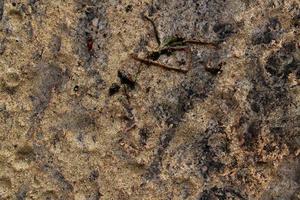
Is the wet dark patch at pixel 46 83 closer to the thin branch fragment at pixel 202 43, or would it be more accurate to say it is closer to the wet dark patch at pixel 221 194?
the thin branch fragment at pixel 202 43

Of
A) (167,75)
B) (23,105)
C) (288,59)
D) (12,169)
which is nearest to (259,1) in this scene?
(288,59)

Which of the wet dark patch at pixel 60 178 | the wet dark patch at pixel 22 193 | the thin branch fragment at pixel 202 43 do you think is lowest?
the wet dark patch at pixel 22 193

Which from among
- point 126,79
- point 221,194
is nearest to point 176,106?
point 126,79

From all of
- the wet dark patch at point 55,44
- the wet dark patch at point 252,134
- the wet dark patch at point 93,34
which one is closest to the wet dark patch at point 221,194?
the wet dark patch at point 252,134

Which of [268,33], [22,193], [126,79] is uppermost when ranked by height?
[268,33]

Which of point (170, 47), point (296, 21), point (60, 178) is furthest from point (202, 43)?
point (60, 178)

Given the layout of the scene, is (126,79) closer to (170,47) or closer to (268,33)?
(170,47)

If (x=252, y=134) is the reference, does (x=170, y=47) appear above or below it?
above

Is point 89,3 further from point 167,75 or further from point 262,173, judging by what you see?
point 262,173
